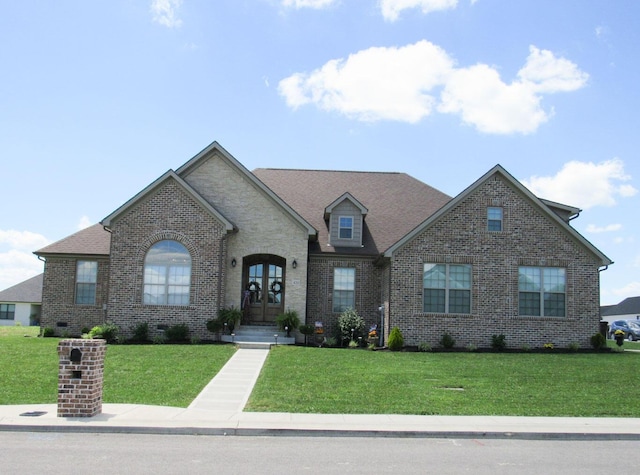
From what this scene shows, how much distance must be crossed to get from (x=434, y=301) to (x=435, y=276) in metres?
0.89

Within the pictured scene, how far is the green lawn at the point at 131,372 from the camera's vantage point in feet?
43.9

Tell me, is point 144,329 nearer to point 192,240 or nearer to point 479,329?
point 192,240

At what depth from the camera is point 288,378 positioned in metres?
15.9

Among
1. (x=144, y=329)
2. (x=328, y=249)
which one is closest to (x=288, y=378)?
(x=144, y=329)

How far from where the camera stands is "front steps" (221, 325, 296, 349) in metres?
22.9

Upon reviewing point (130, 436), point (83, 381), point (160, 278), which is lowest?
point (130, 436)

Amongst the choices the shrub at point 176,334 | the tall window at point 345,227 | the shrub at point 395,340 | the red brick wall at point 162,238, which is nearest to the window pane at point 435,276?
the shrub at point 395,340

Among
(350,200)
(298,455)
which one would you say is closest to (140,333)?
(350,200)

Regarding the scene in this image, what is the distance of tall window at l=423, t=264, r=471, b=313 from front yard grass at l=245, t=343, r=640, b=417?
8.36 ft

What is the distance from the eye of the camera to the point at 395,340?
73.8 ft

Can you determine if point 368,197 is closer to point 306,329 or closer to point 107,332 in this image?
point 306,329

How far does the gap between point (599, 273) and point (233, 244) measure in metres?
13.4

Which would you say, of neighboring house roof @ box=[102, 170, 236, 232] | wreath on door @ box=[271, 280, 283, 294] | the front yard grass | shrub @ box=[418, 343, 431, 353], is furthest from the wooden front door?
shrub @ box=[418, 343, 431, 353]

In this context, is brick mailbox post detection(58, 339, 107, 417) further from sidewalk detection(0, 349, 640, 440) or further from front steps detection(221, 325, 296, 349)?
front steps detection(221, 325, 296, 349)
